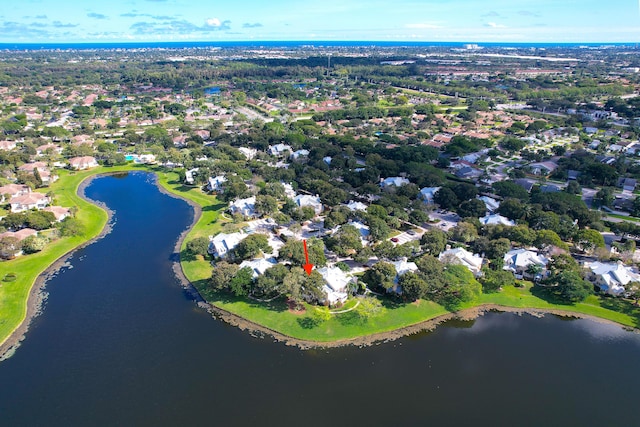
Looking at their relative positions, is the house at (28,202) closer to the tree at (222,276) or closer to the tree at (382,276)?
the tree at (222,276)

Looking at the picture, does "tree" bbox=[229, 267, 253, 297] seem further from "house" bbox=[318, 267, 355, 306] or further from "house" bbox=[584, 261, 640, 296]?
"house" bbox=[584, 261, 640, 296]

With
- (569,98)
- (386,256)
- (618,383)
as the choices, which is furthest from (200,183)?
(569,98)

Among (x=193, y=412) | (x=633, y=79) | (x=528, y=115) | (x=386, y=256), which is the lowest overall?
(x=193, y=412)

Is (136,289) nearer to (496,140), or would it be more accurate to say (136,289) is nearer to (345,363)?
(345,363)

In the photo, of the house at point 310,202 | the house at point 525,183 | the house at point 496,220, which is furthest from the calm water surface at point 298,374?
the house at point 525,183

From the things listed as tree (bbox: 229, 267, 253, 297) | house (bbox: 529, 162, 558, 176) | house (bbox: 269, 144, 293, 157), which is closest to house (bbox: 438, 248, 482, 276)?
tree (bbox: 229, 267, 253, 297)

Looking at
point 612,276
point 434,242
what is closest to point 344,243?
point 434,242
